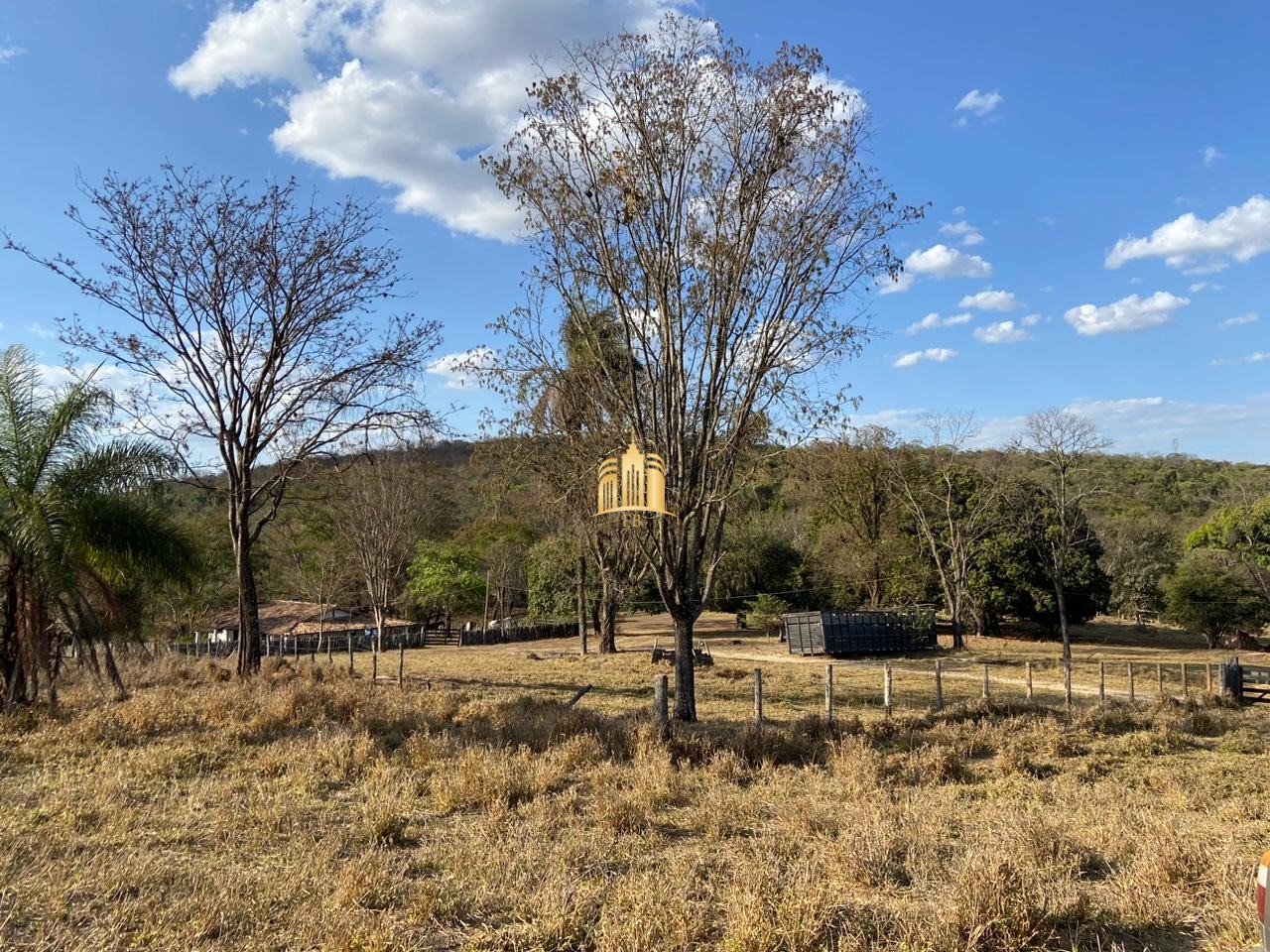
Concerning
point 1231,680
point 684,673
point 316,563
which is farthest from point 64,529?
point 316,563

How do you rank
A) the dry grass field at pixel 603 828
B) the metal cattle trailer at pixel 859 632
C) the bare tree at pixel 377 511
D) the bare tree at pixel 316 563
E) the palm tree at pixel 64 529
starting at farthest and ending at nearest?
the bare tree at pixel 316 563 < the bare tree at pixel 377 511 < the metal cattle trailer at pixel 859 632 < the palm tree at pixel 64 529 < the dry grass field at pixel 603 828

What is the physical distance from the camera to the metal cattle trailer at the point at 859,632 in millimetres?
31625

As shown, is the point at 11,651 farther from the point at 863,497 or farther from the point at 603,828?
the point at 863,497

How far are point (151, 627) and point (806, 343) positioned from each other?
2581 cm

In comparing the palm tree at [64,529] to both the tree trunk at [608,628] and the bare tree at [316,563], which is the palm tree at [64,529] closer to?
the tree trunk at [608,628]

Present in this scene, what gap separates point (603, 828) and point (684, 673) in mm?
6747

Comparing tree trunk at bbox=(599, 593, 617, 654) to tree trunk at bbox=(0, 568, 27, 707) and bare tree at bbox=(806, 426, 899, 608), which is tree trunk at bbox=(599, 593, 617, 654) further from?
tree trunk at bbox=(0, 568, 27, 707)

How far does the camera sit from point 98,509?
1243cm

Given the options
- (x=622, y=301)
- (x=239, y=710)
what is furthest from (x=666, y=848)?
(x=622, y=301)

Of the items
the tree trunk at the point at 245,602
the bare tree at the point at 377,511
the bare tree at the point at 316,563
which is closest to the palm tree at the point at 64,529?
the tree trunk at the point at 245,602

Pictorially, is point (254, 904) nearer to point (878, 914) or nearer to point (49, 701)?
point (878, 914)

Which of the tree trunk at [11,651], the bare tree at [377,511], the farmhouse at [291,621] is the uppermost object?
the bare tree at [377,511]

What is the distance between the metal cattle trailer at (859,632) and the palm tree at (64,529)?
23.9 meters

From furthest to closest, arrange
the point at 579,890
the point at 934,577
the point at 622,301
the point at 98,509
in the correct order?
the point at 934,577 → the point at 622,301 → the point at 98,509 → the point at 579,890
